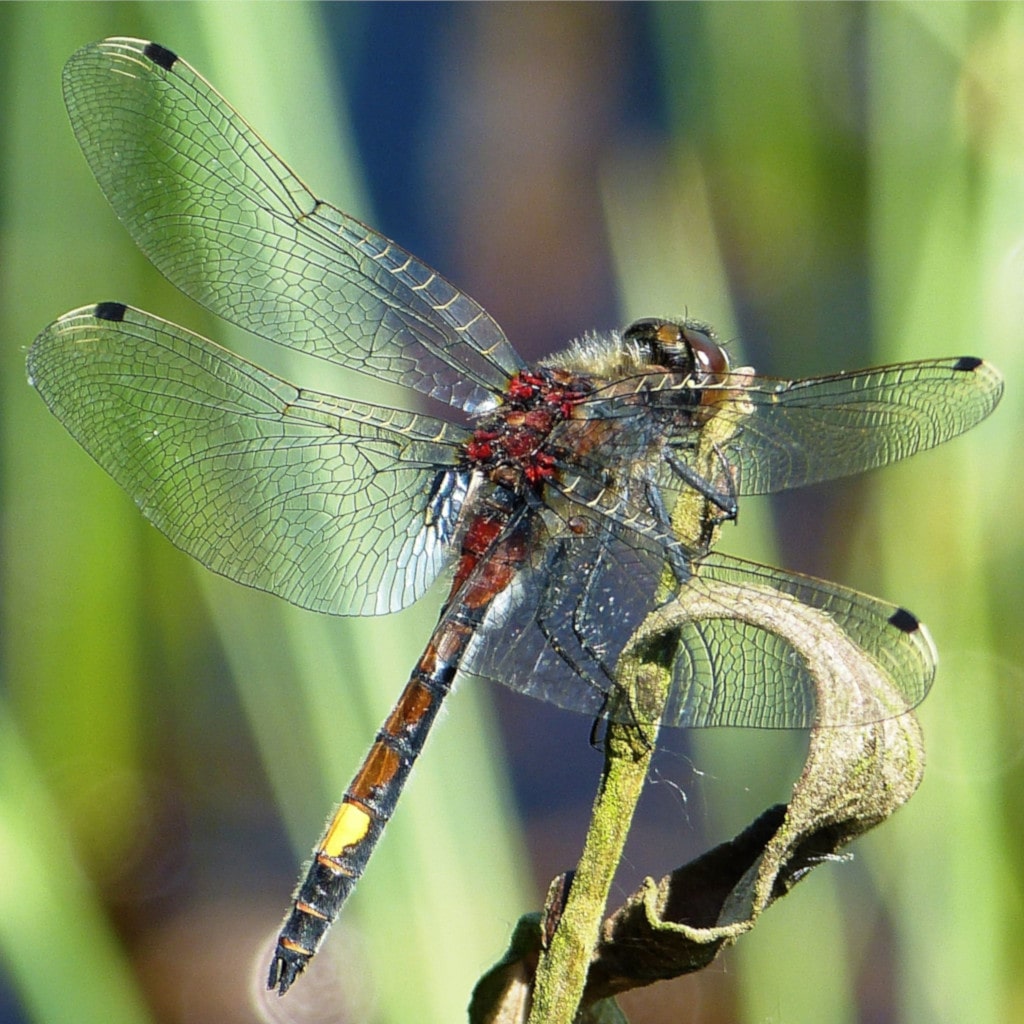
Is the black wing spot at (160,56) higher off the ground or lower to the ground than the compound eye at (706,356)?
higher

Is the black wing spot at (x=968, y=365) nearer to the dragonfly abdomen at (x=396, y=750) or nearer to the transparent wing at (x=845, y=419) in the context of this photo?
the transparent wing at (x=845, y=419)

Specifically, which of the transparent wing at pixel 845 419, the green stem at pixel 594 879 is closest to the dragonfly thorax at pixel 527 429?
the transparent wing at pixel 845 419

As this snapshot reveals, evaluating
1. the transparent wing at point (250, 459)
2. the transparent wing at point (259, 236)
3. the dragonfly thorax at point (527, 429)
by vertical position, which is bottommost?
the transparent wing at point (250, 459)

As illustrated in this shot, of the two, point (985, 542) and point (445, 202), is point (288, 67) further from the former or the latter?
point (985, 542)

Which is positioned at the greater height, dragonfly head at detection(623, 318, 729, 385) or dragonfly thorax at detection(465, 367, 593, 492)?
dragonfly head at detection(623, 318, 729, 385)

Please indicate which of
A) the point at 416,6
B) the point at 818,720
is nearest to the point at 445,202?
the point at 416,6

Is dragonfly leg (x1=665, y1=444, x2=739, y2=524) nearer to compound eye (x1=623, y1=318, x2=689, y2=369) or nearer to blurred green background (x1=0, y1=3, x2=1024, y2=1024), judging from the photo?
compound eye (x1=623, y1=318, x2=689, y2=369)

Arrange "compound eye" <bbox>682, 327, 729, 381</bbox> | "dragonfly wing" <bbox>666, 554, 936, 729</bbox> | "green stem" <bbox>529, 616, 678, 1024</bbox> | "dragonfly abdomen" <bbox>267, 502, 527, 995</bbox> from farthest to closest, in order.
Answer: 1. "compound eye" <bbox>682, 327, 729, 381</bbox>
2. "dragonfly abdomen" <bbox>267, 502, 527, 995</bbox>
3. "dragonfly wing" <bbox>666, 554, 936, 729</bbox>
4. "green stem" <bbox>529, 616, 678, 1024</bbox>

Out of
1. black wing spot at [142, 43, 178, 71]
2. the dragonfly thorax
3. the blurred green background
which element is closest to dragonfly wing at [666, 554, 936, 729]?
the dragonfly thorax
